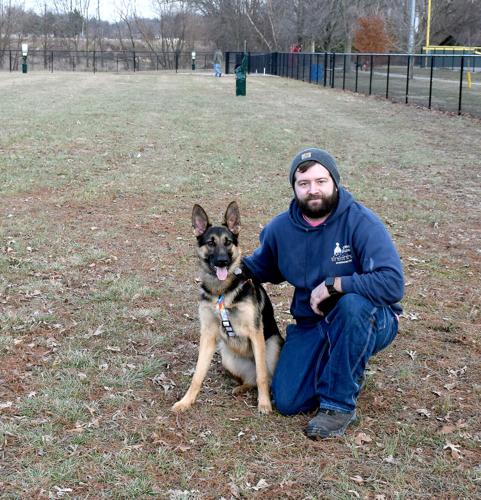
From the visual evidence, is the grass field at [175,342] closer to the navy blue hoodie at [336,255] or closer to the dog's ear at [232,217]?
the navy blue hoodie at [336,255]

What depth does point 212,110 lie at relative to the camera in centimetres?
2106

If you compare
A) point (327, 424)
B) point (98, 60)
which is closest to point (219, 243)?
point (327, 424)

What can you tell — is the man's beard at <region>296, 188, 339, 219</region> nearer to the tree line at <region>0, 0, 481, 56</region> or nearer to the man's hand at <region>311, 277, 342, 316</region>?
the man's hand at <region>311, 277, 342, 316</region>

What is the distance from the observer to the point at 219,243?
13.2ft

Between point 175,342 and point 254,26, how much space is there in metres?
62.5

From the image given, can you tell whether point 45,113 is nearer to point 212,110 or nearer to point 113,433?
point 212,110

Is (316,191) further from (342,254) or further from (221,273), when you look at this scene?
(221,273)

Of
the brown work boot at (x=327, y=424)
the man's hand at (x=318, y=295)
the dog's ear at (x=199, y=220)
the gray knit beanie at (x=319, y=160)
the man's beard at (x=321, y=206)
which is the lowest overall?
the brown work boot at (x=327, y=424)

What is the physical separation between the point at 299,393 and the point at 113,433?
1.07m

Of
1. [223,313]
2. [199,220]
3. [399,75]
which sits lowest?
[223,313]

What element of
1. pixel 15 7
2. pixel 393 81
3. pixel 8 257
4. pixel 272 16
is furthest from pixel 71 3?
pixel 8 257

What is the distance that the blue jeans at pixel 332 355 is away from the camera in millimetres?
3637

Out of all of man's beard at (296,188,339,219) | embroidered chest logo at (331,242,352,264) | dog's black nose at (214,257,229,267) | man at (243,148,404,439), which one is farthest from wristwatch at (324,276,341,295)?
dog's black nose at (214,257,229,267)

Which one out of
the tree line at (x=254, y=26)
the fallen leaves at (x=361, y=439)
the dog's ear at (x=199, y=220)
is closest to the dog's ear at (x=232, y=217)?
the dog's ear at (x=199, y=220)
